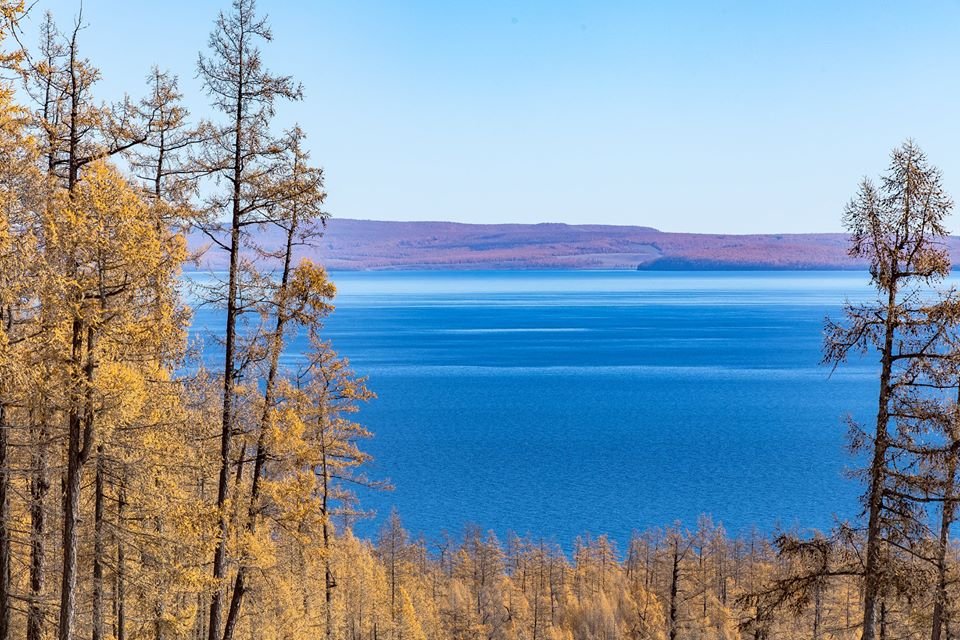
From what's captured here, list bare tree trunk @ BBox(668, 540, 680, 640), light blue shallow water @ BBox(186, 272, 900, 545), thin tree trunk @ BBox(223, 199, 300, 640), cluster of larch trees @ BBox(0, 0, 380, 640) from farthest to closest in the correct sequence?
1. light blue shallow water @ BBox(186, 272, 900, 545)
2. bare tree trunk @ BBox(668, 540, 680, 640)
3. thin tree trunk @ BBox(223, 199, 300, 640)
4. cluster of larch trees @ BBox(0, 0, 380, 640)

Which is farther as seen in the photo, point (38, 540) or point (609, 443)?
point (609, 443)

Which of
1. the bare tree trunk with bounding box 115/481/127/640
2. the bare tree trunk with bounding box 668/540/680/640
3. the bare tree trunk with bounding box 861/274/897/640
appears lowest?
the bare tree trunk with bounding box 668/540/680/640

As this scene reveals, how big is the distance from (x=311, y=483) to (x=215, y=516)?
6.28 feet

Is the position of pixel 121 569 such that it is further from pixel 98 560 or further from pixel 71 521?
pixel 71 521

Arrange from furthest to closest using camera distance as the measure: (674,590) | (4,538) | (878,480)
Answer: (674,590) < (4,538) < (878,480)

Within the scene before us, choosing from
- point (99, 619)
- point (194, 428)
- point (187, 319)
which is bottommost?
point (99, 619)

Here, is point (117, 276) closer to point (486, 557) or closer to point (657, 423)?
point (486, 557)

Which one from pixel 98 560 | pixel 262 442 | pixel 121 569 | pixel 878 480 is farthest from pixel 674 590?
pixel 98 560

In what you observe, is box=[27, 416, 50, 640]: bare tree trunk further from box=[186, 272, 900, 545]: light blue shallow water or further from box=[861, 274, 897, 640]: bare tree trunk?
box=[186, 272, 900, 545]: light blue shallow water

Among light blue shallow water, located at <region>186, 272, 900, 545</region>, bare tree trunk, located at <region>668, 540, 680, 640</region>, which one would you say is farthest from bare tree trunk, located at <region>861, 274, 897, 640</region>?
light blue shallow water, located at <region>186, 272, 900, 545</region>

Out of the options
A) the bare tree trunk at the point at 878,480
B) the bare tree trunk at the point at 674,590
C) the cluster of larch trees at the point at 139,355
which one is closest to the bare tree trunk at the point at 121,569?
the cluster of larch trees at the point at 139,355

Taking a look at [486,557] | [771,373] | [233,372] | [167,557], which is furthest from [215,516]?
[771,373]

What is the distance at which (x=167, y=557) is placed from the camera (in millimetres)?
13617

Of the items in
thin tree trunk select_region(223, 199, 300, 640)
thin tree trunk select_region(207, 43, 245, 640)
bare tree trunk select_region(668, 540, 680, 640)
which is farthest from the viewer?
bare tree trunk select_region(668, 540, 680, 640)
